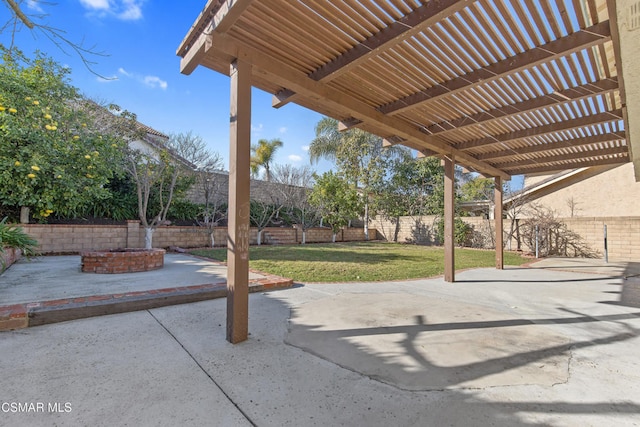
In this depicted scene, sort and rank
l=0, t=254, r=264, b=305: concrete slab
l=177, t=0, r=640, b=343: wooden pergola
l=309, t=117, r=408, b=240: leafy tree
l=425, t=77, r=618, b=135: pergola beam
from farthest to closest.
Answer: l=309, t=117, r=408, b=240: leafy tree < l=0, t=254, r=264, b=305: concrete slab < l=425, t=77, r=618, b=135: pergola beam < l=177, t=0, r=640, b=343: wooden pergola

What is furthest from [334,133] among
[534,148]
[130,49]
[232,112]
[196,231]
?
[232,112]

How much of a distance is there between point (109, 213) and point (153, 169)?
373 centimetres

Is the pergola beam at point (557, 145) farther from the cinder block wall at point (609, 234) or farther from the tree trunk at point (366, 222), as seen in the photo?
the tree trunk at point (366, 222)

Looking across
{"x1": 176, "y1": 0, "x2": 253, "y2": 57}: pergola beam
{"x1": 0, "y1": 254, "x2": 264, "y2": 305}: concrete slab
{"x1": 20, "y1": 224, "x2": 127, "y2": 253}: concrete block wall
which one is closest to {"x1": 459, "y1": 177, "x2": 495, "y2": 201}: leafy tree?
{"x1": 0, "y1": 254, "x2": 264, "y2": 305}: concrete slab

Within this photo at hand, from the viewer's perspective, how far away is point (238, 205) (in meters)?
2.99

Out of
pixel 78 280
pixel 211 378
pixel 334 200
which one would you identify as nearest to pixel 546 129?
pixel 211 378

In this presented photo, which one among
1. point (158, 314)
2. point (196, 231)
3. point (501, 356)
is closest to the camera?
point (501, 356)

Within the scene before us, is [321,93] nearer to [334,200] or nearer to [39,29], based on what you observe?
[39,29]

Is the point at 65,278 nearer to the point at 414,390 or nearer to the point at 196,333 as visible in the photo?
the point at 196,333

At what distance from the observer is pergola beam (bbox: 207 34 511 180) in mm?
3027

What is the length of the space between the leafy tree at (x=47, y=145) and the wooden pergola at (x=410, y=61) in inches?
296

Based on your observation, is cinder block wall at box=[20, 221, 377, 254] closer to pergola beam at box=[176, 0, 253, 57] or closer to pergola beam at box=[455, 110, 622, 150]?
pergola beam at box=[176, 0, 253, 57]

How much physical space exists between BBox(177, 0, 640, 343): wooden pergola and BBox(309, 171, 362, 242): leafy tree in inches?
412

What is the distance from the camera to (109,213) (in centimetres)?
1127
